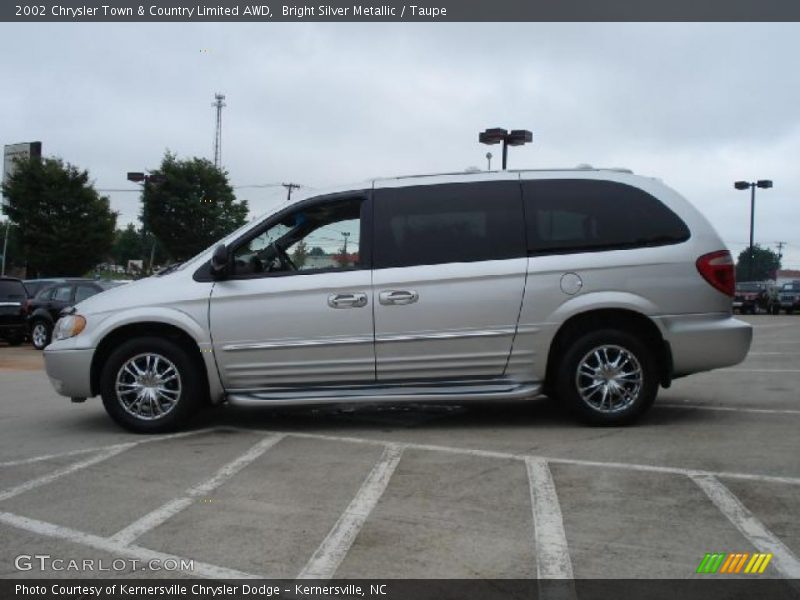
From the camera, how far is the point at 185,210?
39.6 meters

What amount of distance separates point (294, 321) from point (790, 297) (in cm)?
3218

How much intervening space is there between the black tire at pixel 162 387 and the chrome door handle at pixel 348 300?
1231 mm

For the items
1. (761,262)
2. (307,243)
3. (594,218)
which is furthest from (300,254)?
(761,262)

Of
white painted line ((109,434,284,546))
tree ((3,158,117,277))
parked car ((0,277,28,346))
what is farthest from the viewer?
tree ((3,158,117,277))

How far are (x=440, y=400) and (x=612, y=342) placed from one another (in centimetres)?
141

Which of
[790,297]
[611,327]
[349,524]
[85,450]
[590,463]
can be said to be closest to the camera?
[349,524]

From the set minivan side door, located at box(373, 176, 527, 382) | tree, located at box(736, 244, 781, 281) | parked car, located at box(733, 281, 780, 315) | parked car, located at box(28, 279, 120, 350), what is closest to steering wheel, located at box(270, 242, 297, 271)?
minivan side door, located at box(373, 176, 527, 382)

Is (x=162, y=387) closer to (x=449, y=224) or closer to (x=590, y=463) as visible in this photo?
(x=449, y=224)

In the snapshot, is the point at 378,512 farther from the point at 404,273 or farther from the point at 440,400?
the point at 404,273

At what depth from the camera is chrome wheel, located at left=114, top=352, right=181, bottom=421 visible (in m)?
6.25

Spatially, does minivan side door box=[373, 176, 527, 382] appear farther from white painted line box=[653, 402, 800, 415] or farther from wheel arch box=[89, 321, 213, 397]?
white painted line box=[653, 402, 800, 415]

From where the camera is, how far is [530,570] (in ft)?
11.2

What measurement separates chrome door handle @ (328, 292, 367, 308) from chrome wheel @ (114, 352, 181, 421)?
1.37 m

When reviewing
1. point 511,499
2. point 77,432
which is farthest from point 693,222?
point 77,432
